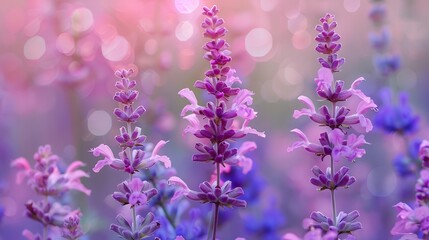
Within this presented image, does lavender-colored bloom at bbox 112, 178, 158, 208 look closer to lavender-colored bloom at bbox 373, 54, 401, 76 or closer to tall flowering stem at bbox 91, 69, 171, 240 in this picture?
tall flowering stem at bbox 91, 69, 171, 240

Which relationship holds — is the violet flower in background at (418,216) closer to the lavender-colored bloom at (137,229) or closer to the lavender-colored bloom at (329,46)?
the lavender-colored bloom at (329,46)

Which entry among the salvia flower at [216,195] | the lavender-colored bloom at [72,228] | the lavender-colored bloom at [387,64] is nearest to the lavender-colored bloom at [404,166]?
the lavender-colored bloom at [387,64]

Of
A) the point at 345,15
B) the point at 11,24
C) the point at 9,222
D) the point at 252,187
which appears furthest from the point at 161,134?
the point at 345,15

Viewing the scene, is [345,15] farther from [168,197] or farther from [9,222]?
[168,197]

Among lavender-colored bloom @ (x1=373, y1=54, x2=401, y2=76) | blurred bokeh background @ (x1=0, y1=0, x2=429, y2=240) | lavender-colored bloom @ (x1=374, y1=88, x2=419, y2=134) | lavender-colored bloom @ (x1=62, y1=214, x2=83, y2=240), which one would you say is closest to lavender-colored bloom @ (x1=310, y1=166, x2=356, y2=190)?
lavender-colored bloom @ (x1=62, y1=214, x2=83, y2=240)

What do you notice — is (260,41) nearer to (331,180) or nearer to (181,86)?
(181,86)

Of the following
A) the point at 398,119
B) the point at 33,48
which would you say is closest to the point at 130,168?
the point at 398,119

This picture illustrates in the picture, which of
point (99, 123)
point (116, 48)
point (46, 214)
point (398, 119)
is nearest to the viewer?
point (46, 214)
